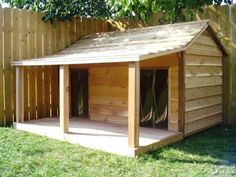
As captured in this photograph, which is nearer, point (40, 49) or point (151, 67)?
point (151, 67)

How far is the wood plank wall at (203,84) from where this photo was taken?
720 centimetres

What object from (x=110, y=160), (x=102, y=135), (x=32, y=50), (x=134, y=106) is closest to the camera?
(x=110, y=160)

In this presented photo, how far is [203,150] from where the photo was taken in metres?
6.07

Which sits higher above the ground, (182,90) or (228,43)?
(228,43)

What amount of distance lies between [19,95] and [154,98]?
10.6 feet

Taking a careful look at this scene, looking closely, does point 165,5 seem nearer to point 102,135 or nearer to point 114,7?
point 114,7

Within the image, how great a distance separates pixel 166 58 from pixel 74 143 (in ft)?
8.67

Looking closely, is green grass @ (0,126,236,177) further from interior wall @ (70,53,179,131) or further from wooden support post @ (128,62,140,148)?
interior wall @ (70,53,179,131)

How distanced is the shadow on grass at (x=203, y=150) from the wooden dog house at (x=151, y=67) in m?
0.24

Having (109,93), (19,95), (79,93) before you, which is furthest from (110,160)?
(79,93)

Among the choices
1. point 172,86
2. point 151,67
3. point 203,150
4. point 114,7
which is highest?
point 114,7

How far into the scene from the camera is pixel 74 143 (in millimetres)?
6531

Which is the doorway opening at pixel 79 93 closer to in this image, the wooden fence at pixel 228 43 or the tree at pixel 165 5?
the tree at pixel 165 5

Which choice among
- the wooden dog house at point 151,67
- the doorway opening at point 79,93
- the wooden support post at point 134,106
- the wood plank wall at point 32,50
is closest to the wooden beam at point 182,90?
the wooden dog house at point 151,67
